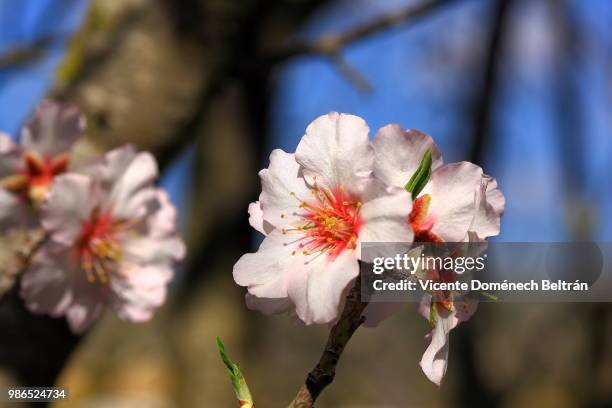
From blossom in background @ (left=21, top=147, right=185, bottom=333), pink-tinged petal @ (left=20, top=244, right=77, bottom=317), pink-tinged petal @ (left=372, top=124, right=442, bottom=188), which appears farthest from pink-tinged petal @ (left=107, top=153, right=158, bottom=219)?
pink-tinged petal @ (left=372, top=124, right=442, bottom=188)

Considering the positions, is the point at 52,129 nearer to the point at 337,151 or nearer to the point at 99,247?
the point at 99,247

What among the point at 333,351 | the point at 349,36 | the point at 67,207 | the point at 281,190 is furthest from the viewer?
the point at 349,36

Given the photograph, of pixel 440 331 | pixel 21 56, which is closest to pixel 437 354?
pixel 440 331

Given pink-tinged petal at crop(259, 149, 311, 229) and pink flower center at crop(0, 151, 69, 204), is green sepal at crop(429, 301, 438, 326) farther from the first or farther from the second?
pink flower center at crop(0, 151, 69, 204)

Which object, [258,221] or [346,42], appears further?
[346,42]

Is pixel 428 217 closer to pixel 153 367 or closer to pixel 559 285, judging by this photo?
pixel 559 285

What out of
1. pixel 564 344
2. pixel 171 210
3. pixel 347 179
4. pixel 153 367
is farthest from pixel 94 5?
pixel 153 367

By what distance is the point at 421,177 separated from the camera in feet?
1.96

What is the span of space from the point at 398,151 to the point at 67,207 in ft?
1.84

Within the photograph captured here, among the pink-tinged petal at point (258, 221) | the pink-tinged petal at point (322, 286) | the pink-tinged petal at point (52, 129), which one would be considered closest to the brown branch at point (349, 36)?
the pink-tinged petal at point (52, 129)

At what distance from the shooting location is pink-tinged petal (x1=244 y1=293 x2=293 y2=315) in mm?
625

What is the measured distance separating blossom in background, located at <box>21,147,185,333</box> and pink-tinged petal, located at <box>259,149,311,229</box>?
441 mm

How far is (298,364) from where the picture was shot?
708 cm

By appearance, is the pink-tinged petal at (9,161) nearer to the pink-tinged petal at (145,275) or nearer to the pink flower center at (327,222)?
the pink-tinged petal at (145,275)
